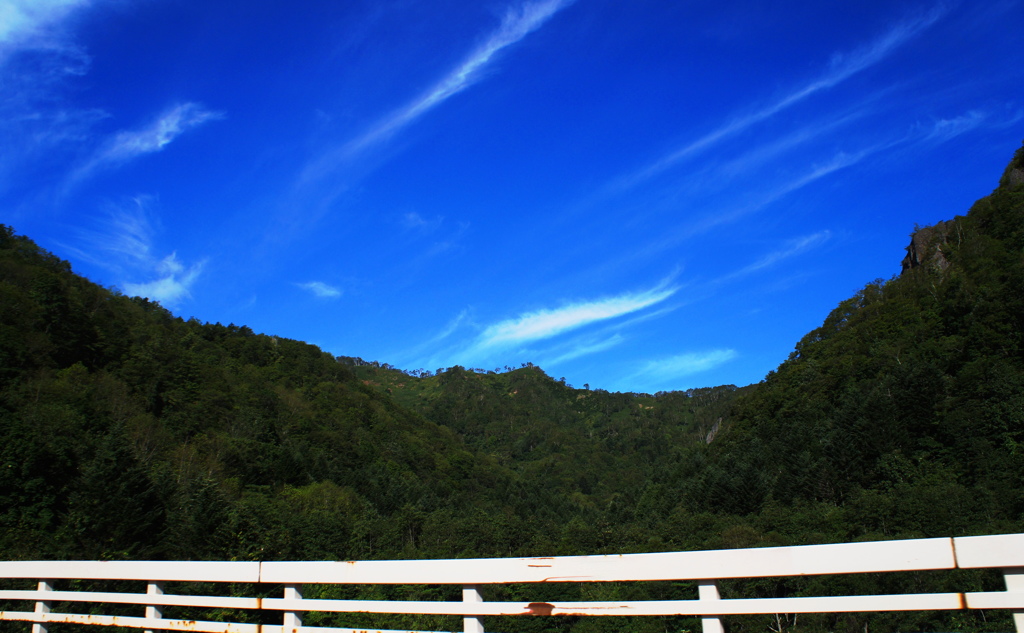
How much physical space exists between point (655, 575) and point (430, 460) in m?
133

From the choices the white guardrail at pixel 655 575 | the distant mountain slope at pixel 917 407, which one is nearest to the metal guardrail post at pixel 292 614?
the white guardrail at pixel 655 575

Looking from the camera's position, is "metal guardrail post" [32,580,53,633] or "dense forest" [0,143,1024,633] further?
"dense forest" [0,143,1024,633]

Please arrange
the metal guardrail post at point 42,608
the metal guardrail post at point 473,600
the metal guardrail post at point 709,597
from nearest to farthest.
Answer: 1. the metal guardrail post at point 709,597
2. the metal guardrail post at point 473,600
3. the metal guardrail post at point 42,608

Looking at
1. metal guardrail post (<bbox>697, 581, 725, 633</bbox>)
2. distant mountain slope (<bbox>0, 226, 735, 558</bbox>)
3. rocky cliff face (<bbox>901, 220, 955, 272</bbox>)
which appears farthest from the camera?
rocky cliff face (<bbox>901, 220, 955, 272</bbox>)

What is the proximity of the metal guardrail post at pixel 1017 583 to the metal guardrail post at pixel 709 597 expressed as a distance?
1091 mm

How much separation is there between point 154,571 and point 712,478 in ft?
311

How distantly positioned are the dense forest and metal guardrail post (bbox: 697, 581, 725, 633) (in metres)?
25.5

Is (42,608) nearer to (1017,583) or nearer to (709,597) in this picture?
(709,597)

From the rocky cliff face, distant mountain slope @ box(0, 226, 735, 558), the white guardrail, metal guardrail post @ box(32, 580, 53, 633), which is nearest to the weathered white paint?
the white guardrail

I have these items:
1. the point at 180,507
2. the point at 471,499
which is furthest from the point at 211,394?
the point at 471,499

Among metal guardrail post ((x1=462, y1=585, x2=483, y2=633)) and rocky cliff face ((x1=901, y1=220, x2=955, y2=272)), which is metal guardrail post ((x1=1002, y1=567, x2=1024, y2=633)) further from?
rocky cliff face ((x1=901, y1=220, x2=955, y2=272))

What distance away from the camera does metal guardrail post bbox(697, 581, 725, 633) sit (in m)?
2.88

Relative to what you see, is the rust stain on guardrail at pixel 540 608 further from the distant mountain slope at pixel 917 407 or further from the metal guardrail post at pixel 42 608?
the distant mountain slope at pixel 917 407

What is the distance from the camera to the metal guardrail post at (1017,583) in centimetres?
244
